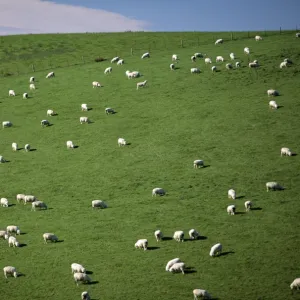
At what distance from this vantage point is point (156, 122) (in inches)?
2109

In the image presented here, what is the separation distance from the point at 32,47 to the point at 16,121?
3305 cm

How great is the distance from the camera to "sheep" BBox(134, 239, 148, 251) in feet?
99.6

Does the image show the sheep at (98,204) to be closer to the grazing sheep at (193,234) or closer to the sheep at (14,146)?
the grazing sheep at (193,234)

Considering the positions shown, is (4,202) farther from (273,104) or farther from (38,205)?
(273,104)

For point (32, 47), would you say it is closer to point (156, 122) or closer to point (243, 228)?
point (156, 122)

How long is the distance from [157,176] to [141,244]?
12.2m

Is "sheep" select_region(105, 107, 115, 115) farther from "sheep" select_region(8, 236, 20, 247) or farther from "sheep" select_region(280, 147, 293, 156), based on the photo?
"sheep" select_region(8, 236, 20, 247)

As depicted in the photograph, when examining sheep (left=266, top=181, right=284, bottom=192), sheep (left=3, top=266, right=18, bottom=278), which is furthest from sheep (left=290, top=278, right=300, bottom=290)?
sheep (left=3, top=266, right=18, bottom=278)

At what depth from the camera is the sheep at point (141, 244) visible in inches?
1195

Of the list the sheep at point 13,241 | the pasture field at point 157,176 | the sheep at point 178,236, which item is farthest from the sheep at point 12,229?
the sheep at point 178,236

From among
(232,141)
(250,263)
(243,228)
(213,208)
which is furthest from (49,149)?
(250,263)

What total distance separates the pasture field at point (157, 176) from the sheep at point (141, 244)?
54 cm

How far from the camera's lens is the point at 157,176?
42.3 meters

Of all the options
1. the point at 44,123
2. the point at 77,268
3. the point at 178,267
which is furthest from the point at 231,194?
the point at 44,123
